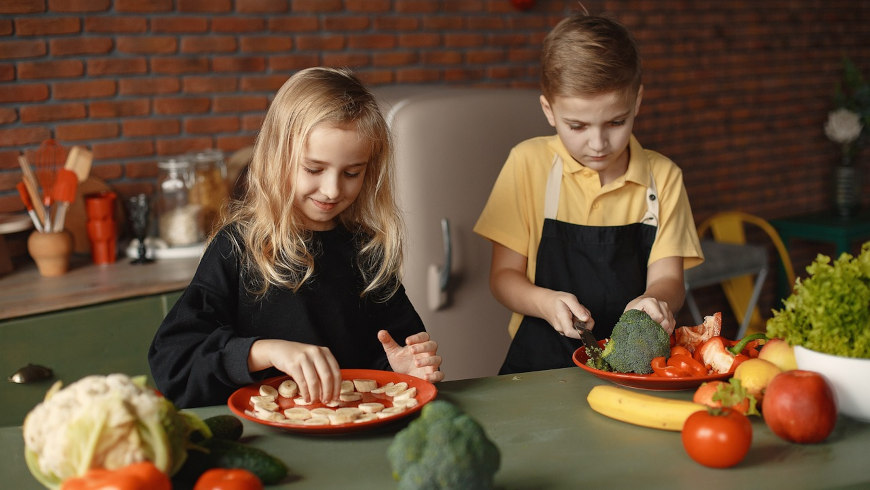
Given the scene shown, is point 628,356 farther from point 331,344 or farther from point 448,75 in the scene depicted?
point 448,75

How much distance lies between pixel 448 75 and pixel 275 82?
834mm

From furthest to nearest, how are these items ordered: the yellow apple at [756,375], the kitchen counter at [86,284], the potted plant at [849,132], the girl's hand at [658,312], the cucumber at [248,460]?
the potted plant at [849,132] → the kitchen counter at [86,284] → the girl's hand at [658,312] → the yellow apple at [756,375] → the cucumber at [248,460]

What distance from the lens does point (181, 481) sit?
46.4 inches

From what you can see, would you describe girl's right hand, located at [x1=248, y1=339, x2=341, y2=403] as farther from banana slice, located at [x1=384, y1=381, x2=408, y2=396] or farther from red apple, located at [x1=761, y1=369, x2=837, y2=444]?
red apple, located at [x1=761, y1=369, x2=837, y2=444]

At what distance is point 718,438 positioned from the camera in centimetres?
118

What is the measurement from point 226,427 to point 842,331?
3.01ft

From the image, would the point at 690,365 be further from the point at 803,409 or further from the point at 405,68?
the point at 405,68

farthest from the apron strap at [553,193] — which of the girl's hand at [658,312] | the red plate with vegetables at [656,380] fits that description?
the red plate with vegetables at [656,380]

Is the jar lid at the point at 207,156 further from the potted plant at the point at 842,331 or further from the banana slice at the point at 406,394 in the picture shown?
the potted plant at the point at 842,331

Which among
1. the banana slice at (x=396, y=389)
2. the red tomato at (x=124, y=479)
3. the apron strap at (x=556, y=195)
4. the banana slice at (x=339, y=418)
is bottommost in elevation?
the banana slice at (x=396, y=389)

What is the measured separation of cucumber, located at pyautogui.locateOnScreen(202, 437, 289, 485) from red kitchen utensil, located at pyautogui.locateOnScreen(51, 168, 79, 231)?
196 cm

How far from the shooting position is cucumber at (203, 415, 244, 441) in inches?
50.6

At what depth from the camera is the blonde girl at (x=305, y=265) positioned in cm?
163

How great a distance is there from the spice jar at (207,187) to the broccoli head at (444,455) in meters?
2.24
